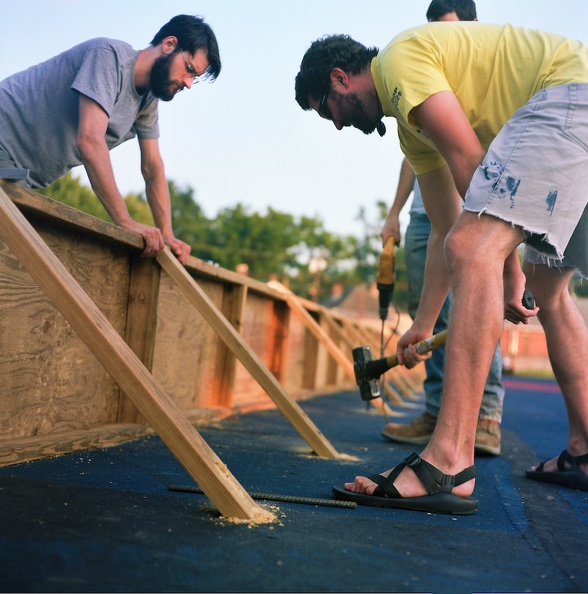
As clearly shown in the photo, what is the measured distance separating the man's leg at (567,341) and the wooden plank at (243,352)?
950mm

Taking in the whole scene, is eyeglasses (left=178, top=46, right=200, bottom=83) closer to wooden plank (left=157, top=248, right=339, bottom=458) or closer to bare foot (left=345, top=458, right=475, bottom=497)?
wooden plank (left=157, top=248, right=339, bottom=458)

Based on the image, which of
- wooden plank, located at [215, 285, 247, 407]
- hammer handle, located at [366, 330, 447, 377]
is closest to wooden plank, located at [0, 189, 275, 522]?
hammer handle, located at [366, 330, 447, 377]

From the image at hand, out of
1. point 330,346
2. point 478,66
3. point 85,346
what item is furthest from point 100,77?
point 330,346

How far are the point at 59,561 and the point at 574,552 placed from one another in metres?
1.12

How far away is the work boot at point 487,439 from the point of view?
3.44 m

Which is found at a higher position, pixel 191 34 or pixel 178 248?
pixel 191 34

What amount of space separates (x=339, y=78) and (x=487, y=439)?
1931mm

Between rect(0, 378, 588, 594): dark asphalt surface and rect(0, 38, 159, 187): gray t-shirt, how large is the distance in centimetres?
129

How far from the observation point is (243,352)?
112 inches

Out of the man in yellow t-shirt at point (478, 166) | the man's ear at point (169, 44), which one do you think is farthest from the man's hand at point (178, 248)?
the man in yellow t-shirt at point (478, 166)

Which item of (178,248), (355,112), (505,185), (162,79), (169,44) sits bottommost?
(178,248)

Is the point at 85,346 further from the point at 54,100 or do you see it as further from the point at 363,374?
the point at 363,374

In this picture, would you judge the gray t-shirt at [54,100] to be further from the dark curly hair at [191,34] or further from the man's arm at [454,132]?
the man's arm at [454,132]

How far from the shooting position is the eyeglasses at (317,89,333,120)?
2496 mm
